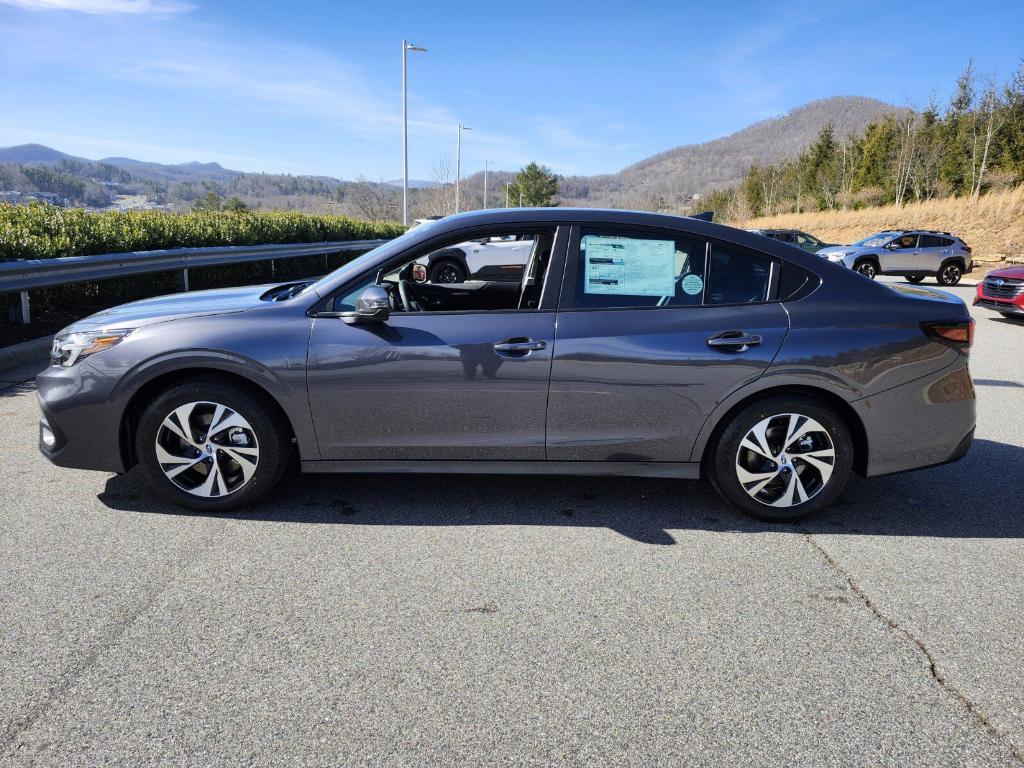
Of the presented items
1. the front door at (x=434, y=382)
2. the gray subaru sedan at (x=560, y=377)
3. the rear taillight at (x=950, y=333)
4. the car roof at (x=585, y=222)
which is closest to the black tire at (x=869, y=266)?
the rear taillight at (x=950, y=333)

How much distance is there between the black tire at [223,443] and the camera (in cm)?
379

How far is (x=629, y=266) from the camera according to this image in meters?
3.92

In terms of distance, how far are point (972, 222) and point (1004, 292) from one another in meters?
30.1

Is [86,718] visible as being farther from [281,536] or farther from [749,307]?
[749,307]

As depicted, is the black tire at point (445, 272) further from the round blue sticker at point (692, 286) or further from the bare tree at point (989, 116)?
the bare tree at point (989, 116)

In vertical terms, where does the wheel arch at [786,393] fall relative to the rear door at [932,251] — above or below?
below

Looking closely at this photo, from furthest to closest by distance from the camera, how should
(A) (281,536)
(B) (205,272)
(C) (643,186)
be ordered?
(C) (643,186), (B) (205,272), (A) (281,536)

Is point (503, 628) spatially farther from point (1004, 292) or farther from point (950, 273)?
point (950, 273)

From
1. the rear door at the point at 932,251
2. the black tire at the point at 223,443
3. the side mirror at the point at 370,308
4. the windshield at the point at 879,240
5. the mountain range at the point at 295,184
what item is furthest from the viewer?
the mountain range at the point at 295,184

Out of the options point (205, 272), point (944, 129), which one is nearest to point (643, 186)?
point (944, 129)

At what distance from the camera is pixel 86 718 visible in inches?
90.4

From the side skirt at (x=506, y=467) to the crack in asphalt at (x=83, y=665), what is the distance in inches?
32.5

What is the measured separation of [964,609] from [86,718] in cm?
330

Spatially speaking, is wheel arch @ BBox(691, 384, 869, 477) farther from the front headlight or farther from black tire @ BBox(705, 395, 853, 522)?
the front headlight
